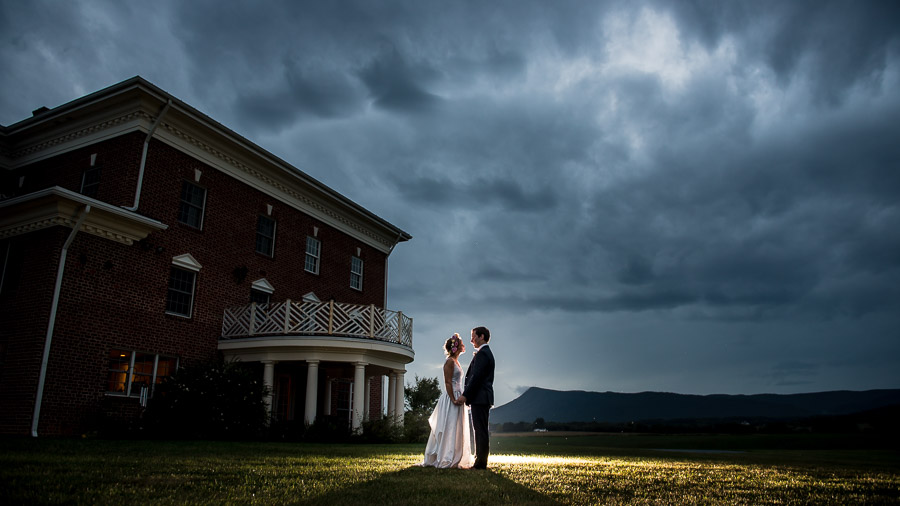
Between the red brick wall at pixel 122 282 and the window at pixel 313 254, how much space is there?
68 centimetres

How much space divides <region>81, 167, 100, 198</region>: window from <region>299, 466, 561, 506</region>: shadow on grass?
15540 mm

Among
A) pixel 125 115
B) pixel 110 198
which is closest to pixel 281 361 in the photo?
pixel 110 198

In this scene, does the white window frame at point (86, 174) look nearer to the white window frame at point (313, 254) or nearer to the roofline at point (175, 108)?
the roofline at point (175, 108)

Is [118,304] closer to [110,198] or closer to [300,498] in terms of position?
[110,198]

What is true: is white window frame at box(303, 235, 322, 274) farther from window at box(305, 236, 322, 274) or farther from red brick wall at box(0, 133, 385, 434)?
red brick wall at box(0, 133, 385, 434)

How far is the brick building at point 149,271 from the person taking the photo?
49.7 ft

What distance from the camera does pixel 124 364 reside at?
16594 millimetres

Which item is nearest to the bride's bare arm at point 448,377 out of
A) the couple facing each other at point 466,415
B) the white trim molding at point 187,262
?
the couple facing each other at point 466,415

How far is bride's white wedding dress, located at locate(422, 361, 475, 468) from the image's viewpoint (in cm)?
825

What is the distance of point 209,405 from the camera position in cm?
1580

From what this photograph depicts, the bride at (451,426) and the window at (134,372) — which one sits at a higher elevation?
the window at (134,372)

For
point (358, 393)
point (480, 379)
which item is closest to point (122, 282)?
point (358, 393)

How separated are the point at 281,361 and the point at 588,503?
1509cm

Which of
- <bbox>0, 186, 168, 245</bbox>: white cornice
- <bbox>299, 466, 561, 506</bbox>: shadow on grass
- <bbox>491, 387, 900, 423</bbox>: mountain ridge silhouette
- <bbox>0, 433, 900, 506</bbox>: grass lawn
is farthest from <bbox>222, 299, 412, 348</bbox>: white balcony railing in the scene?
<bbox>491, 387, 900, 423</bbox>: mountain ridge silhouette
